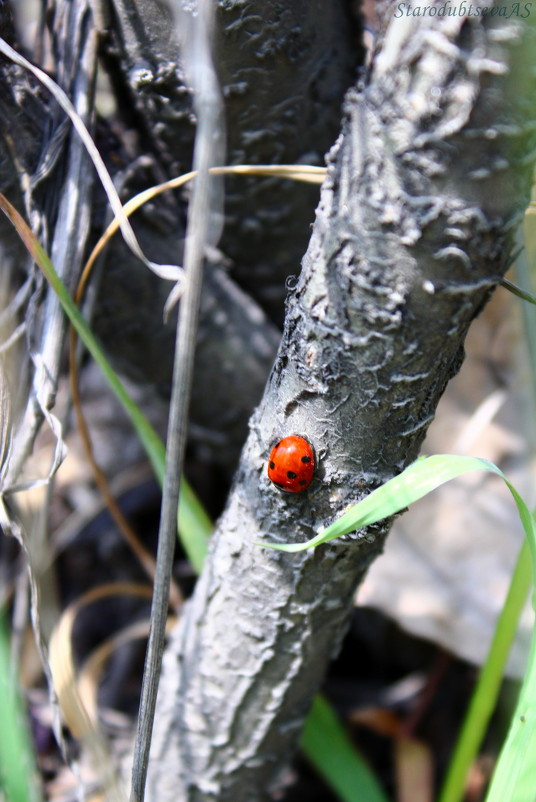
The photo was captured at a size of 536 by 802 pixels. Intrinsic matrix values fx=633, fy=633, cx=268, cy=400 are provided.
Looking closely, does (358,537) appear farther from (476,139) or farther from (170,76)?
(170,76)

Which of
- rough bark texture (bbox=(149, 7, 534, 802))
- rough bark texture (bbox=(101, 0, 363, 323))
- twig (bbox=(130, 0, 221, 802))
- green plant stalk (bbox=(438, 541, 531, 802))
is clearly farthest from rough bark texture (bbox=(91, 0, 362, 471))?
green plant stalk (bbox=(438, 541, 531, 802))

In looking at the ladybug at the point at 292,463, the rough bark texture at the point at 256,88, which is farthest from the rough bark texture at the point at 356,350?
the rough bark texture at the point at 256,88

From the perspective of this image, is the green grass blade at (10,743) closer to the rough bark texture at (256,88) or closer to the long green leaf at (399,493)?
the long green leaf at (399,493)

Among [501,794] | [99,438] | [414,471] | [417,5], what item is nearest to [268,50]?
[417,5]

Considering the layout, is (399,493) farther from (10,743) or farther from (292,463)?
(10,743)

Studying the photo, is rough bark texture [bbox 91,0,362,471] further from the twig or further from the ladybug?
the ladybug

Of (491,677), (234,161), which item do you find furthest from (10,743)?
(234,161)
